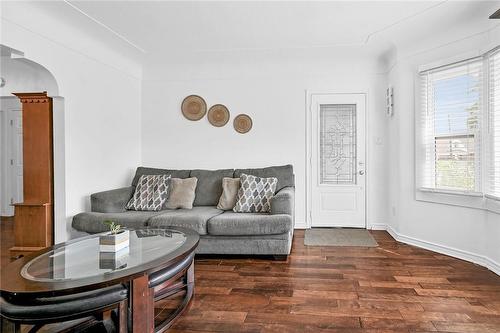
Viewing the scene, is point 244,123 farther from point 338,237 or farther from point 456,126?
point 456,126

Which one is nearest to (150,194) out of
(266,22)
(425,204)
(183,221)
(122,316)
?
(183,221)

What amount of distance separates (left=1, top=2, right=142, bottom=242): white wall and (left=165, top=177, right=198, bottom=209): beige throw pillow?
866 mm

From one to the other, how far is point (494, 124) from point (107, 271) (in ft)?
11.7

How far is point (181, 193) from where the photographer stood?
4.57 meters

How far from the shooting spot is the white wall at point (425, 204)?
3.49m

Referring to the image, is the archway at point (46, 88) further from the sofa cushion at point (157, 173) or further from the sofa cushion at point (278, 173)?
the sofa cushion at point (278, 173)

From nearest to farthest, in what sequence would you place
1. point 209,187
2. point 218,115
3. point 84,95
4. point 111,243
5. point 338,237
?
point 111,243, point 84,95, point 338,237, point 209,187, point 218,115

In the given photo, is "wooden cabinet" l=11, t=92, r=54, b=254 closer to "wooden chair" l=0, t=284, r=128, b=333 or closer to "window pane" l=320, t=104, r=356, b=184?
"wooden chair" l=0, t=284, r=128, b=333

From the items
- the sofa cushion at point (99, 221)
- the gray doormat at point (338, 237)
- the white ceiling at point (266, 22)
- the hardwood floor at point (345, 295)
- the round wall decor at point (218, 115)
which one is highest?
the white ceiling at point (266, 22)

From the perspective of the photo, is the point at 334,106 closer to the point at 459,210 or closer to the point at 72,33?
the point at 459,210

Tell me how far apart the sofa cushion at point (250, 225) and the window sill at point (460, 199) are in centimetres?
173

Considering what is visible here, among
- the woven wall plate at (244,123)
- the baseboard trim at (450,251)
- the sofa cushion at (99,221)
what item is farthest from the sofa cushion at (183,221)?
the baseboard trim at (450,251)

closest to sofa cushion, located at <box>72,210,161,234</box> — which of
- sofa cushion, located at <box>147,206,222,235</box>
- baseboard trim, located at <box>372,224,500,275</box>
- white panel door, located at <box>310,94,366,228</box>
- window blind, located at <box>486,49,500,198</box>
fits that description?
sofa cushion, located at <box>147,206,222,235</box>

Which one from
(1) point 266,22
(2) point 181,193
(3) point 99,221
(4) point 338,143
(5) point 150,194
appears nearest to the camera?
(1) point 266,22
